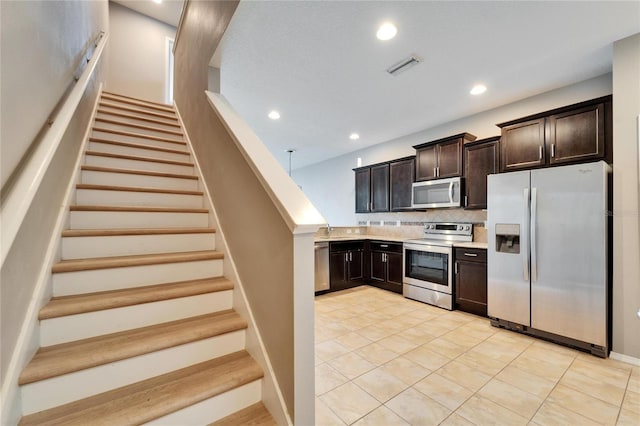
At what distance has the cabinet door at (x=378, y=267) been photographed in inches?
179

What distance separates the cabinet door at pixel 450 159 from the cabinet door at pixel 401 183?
0.53 meters

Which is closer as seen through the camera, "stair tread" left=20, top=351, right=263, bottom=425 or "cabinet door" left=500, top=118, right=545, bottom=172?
"stair tread" left=20, top=351, right=263, bottom=425

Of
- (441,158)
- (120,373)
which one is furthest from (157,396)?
(441,158)

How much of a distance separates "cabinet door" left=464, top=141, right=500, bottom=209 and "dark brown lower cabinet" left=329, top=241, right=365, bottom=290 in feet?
6.22

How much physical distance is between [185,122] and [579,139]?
4.45 meters

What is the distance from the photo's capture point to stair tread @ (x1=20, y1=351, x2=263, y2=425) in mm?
1066

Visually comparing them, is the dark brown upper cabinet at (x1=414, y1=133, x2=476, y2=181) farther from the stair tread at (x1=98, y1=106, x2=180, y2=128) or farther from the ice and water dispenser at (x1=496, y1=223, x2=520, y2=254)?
the stair tread at (x1=98, y1=106, x2=180, y2=128)

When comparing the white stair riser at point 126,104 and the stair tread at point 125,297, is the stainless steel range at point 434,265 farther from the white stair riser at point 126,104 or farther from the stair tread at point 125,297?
the white stair riser at point 126,104

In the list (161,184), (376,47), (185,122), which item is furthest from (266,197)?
(185,122)

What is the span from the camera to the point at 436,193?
4.11m

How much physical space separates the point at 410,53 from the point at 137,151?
2916mm

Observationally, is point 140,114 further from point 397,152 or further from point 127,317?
point 397,152

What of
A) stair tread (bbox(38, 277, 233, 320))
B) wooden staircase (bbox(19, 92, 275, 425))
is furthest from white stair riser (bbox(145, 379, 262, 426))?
stair tread (bbox(38, 277, 233, 320))

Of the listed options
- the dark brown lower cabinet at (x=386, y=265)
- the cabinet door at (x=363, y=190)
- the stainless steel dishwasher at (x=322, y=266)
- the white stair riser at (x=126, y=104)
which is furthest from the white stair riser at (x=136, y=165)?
the cabinet door at (x=363, y=190)
